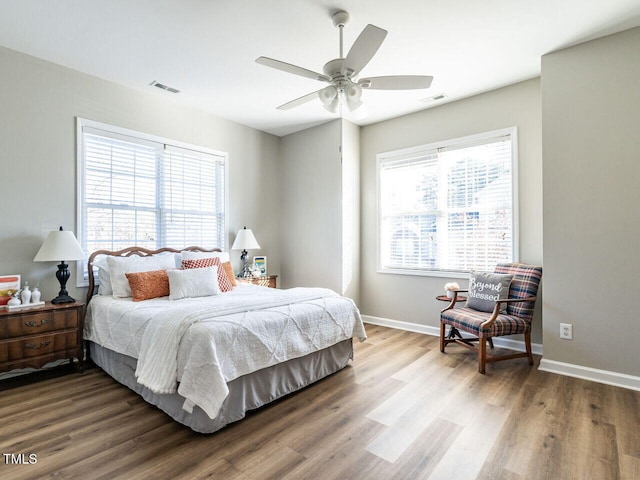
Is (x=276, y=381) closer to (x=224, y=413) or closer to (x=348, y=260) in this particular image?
(x=224, y=413)

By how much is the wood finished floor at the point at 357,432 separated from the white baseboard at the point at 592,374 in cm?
9

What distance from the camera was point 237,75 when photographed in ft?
11.4

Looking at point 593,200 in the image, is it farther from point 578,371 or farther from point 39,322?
point 39,322

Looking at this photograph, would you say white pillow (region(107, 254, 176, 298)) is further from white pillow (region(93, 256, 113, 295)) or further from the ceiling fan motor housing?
the ceiling fan motor housing

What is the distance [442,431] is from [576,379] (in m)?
1.61

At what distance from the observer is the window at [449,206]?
3.80m

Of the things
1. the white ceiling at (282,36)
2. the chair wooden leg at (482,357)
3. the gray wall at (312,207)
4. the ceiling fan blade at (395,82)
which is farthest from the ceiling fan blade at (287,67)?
the chair wooden leg at (482,357)

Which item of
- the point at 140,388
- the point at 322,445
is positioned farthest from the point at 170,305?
the point at 322,445

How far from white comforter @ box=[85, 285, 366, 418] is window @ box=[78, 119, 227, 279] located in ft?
2.83

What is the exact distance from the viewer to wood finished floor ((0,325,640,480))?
1.77 m

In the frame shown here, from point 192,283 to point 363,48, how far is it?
2514mm

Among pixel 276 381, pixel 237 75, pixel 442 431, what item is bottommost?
pixel 442 431

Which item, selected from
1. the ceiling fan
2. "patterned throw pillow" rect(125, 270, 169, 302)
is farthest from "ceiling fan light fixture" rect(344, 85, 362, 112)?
"patterned throw pillow" rect(125, 270, 169, 302)

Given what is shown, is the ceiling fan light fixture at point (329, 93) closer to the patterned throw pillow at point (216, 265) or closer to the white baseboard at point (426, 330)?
the patterned throw pillow at point (216, 265)
